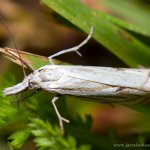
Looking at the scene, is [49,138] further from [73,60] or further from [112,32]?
[73,60]

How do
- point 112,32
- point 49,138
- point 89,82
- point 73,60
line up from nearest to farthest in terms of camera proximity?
point 49,138
point 89,82
point 112,32
point 73,60

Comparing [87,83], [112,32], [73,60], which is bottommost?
[73,60]

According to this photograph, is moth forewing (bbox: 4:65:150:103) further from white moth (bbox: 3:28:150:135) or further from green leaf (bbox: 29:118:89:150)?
green leaf (bbox: 29:118:89:150)

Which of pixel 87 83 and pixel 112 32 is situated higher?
pixel 112 32

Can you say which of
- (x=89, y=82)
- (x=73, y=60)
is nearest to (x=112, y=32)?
(x=89, y=82)

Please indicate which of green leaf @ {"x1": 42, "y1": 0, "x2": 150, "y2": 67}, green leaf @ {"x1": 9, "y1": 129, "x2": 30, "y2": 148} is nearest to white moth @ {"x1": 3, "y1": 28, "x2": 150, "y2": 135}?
green leaf @ {"x1": 9, "y1": 129, "x2": 30, "y2": 148}

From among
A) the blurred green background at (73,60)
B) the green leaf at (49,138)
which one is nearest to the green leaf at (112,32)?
the blurred green background at (73,60)

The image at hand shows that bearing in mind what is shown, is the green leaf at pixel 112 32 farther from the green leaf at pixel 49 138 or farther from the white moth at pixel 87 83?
the green leaf at pixel 49 138
